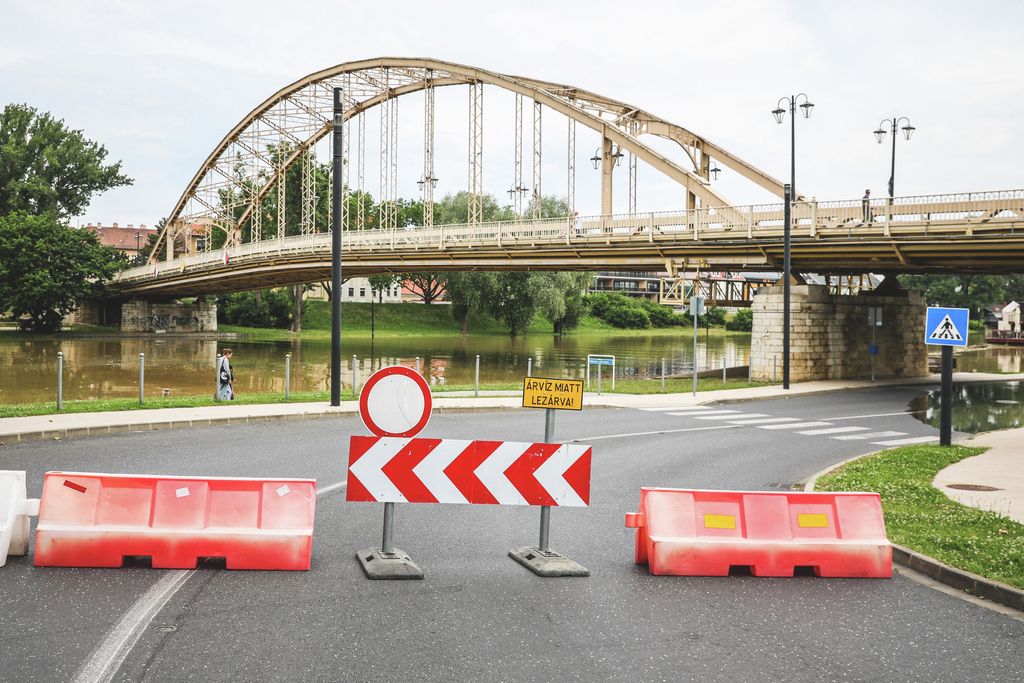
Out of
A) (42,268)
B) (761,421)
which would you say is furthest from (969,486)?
(42,268)

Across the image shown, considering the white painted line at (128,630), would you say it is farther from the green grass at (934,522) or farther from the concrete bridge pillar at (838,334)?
the concrete bridge pillar at (838,334)

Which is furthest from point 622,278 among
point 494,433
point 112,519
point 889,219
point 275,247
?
point 112,519

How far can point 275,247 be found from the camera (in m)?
Answer: 52.7

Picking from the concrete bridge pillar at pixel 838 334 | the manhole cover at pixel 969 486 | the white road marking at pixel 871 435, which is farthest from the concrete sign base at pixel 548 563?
the concrete bridge pillar at pixel 838 334

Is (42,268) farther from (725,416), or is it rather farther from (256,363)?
(725,416)

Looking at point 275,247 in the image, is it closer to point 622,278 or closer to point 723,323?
point 723,323

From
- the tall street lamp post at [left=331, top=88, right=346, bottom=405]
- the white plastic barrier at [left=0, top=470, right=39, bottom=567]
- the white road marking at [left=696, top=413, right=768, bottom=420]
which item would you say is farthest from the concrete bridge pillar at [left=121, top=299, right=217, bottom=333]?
the white plastic barrier at [left=0, top=470, right=39, bottom=567]

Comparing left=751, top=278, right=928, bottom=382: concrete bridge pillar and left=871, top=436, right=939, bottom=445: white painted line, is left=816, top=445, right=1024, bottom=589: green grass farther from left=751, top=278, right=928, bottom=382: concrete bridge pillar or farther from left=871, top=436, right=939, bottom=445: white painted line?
left=751, top=278, right=928, bottom=382: concrete bridge pillar

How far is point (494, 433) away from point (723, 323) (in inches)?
3840

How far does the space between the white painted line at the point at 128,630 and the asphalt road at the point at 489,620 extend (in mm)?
60

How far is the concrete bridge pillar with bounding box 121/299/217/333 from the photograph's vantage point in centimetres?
7694

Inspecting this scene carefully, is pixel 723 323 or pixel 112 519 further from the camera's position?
pixel 723 323

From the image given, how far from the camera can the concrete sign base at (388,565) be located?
698 centimetres

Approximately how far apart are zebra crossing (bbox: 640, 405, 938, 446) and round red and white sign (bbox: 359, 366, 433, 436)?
474 inches
